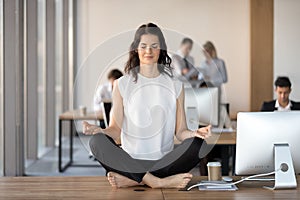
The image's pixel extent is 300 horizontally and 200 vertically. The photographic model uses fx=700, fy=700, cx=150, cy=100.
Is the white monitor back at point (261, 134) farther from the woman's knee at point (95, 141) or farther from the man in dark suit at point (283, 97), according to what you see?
the man in dark suit at point (283, 97)

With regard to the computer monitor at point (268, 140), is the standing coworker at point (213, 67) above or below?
above

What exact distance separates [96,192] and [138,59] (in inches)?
32.5

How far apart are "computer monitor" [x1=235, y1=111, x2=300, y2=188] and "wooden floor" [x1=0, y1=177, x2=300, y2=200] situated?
11 centimetres

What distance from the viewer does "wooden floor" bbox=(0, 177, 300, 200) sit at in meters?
3.03

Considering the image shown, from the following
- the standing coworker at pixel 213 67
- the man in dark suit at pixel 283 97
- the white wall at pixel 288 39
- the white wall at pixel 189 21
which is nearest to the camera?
the man in dark suit at pixel 283 97

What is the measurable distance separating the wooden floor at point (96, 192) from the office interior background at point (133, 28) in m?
3.92

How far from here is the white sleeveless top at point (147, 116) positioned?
3590 millimetres

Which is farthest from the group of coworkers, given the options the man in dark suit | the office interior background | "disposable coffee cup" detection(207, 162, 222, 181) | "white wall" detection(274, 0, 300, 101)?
"white wall" detection(274, 0, 300, 101)

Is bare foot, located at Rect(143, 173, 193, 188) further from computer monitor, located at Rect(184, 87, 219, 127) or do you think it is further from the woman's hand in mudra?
computer monitor, located at Rect(184, 87, 219, 127)

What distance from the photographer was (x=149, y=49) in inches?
138

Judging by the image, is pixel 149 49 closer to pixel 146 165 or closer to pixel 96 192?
pixel 146 165

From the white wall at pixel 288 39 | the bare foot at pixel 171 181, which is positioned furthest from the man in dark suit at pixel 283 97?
the white wall at pixel 288 39

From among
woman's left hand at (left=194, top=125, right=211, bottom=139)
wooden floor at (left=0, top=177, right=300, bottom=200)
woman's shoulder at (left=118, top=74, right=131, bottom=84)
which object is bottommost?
wooden floor at (left=0, top=177, right=300, bottom=200)

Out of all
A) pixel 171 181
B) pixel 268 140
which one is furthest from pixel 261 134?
pixel 171 181
